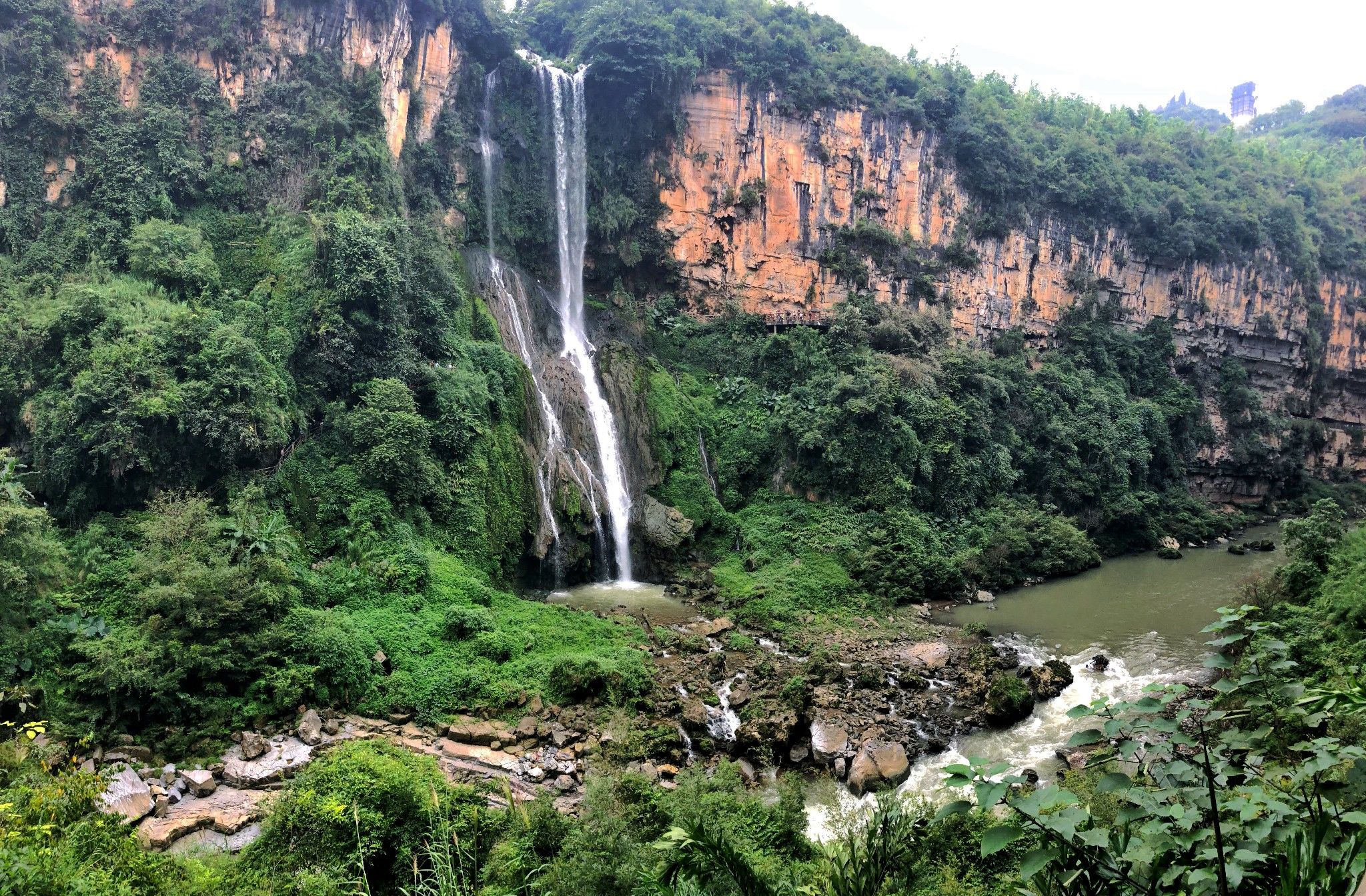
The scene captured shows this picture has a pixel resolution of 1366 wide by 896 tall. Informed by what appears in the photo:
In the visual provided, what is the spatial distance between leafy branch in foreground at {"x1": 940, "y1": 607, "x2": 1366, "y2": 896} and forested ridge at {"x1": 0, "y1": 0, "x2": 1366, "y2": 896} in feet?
0.08

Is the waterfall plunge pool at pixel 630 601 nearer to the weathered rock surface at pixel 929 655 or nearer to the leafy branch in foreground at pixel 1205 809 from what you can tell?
the weathered rock surface at pixel 929 655

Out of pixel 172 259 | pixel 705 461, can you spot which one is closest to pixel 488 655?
pixel 705 461

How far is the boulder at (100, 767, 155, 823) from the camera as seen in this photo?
342 inches

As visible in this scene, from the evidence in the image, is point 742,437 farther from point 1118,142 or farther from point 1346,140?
point 1346,140

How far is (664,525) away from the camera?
69.1ft

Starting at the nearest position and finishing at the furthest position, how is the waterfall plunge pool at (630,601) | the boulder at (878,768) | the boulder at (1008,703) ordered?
the boulder at (878,768), the boulder at (1008,703), the waterfall plunge pool at (630,601)

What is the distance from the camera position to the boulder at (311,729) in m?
11.2

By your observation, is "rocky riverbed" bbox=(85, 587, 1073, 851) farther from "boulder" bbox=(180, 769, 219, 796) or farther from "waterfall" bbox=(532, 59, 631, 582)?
"waterfall" bbox=(532, 59, 631, 582)

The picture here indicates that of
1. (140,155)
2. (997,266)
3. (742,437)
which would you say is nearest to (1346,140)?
(997,266)

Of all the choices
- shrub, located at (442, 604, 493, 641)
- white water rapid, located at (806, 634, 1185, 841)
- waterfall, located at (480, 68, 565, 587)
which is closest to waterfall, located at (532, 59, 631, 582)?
waterfall, located at (480, 68, 565, 587)

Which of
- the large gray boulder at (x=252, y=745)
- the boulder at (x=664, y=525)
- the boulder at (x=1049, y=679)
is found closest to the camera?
the large gray boulder at (x=252, y=745)

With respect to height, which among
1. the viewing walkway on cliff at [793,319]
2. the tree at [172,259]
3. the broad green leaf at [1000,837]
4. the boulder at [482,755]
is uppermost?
the tree at [172,259]

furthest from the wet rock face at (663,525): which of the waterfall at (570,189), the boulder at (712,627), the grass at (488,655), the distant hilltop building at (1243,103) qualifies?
the distant hilltop building at (1243,103)

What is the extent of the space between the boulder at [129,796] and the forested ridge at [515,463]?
1003mm
